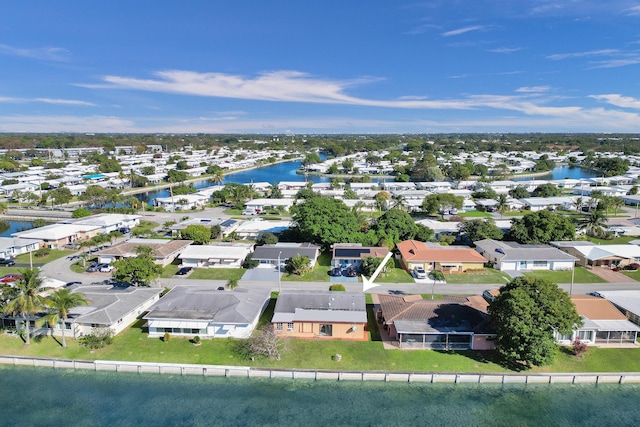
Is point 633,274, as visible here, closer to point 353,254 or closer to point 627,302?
point 627,302

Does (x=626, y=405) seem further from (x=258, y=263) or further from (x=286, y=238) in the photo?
(x=286, y=238)

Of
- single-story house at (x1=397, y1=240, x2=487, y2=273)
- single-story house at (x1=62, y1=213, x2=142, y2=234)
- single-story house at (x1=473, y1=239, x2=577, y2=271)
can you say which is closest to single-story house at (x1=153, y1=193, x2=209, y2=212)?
single-story house at (x1=62, y1=213, x2=142, y2=234)

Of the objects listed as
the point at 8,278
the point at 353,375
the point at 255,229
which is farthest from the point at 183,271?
the point at 353,375

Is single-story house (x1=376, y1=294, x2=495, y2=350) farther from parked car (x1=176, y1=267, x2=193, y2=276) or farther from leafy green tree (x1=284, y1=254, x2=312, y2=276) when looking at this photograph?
parked car (x1=176, y1=267, x2=193, y2=276)

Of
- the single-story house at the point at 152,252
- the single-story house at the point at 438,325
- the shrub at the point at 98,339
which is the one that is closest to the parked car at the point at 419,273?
the single-story house at the point at 438,325

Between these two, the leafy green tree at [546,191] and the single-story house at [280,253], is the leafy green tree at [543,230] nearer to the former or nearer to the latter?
the single-story house at [280,253]

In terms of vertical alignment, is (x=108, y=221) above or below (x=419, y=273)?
above

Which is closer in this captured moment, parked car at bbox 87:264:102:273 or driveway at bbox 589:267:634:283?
driveway at bbox 589:267:634:283
